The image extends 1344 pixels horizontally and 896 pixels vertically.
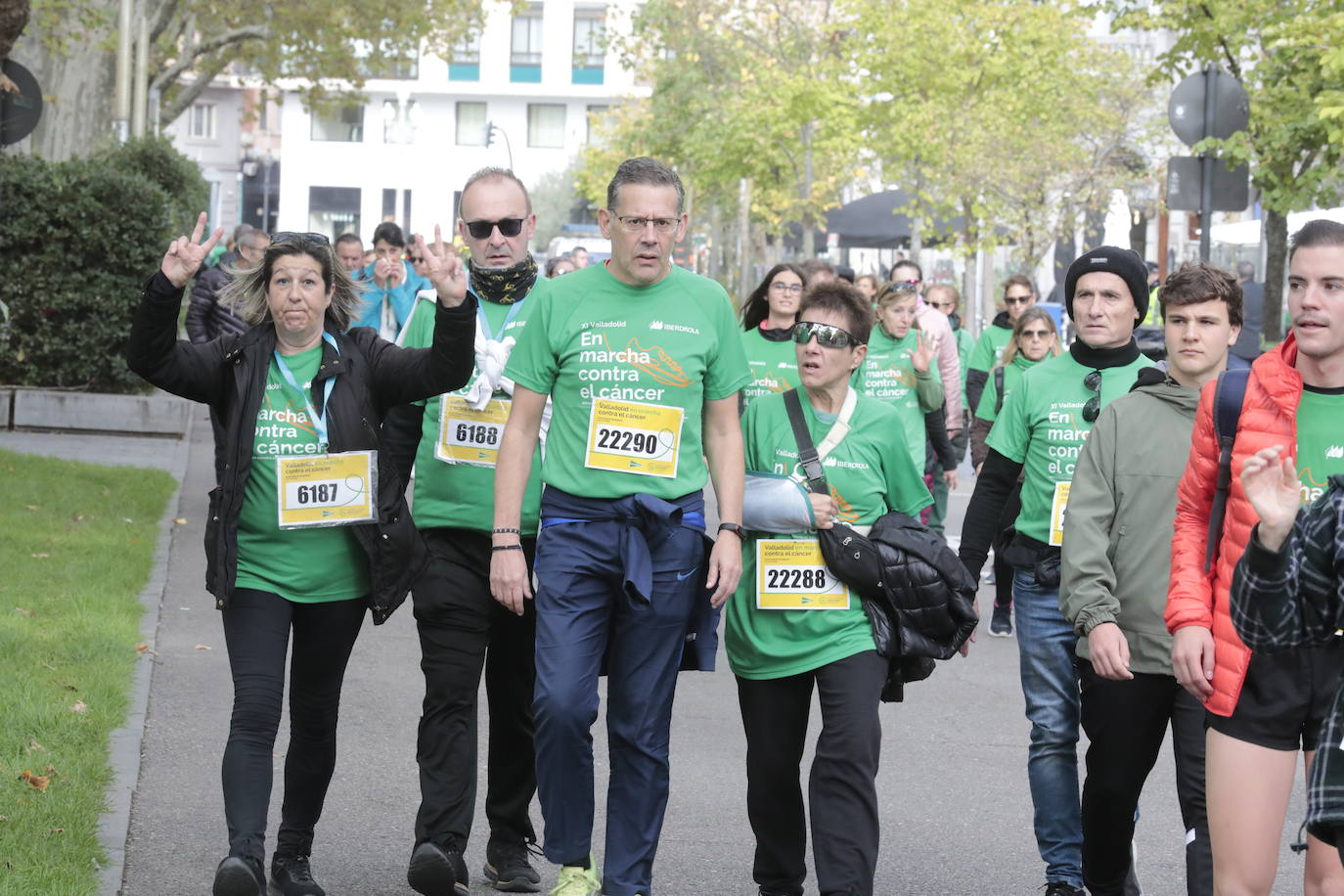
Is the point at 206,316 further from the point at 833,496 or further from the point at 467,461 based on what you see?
the point at 833,496

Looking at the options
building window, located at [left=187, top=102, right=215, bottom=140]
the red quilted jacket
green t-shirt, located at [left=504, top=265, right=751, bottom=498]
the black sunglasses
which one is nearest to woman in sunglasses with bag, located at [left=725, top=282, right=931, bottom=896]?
green t-shirt, located at [left=504, top=265, right=751, bottom=498]

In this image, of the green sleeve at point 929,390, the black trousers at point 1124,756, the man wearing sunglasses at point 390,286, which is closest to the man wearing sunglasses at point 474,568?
the black trousers at point 1124,756

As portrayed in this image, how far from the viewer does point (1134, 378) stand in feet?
19.7

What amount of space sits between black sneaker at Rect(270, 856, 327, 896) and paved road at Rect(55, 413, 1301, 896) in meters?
0.20

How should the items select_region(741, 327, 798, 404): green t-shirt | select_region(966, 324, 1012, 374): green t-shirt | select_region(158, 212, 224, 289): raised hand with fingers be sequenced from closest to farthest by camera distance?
1. select_region(158, 212, 224, 289): raised hand with fingers
2. select_region(741, 327, 798, 404): green t-shirt
3. select_region(966, 324, 1012, 374): green t-shirt

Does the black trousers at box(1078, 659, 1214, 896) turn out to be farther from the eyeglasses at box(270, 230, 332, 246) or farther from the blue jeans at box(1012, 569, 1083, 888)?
the eyeglasses at box(270, 230, 332, 246)

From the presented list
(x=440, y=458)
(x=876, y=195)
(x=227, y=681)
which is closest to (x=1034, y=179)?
(x=876, y=195)

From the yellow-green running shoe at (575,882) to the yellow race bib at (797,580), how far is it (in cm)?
87

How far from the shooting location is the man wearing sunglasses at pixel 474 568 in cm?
562

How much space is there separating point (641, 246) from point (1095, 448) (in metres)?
1.33

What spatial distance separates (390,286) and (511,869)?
5.63 metres

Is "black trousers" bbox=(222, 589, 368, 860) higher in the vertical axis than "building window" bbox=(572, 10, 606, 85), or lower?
lower

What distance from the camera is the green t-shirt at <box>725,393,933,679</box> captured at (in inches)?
211

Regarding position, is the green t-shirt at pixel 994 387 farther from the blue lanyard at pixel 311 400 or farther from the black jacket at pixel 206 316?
the black jacket at pixel 206 316
